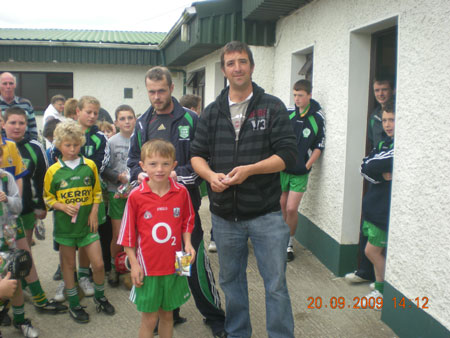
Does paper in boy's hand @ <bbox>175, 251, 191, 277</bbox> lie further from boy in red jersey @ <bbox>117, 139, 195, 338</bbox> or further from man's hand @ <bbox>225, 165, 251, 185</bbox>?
man's hand @ <bbox>225, 165, 251, 185</bbox>

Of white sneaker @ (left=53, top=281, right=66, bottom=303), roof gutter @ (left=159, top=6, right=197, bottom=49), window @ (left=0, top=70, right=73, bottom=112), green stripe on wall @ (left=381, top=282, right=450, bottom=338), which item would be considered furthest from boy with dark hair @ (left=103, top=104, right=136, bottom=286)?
window @ (left=0, top=70, right=73, bottom=112)

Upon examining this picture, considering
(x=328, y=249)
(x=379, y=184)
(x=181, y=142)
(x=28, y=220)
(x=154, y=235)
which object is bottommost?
(x=328, y=249)

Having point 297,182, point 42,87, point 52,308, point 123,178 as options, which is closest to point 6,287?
point 52,308

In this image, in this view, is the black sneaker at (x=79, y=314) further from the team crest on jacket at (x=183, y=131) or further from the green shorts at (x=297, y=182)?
the green shorts at (x=297, y=182)

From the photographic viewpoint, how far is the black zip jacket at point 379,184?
345 centimetres

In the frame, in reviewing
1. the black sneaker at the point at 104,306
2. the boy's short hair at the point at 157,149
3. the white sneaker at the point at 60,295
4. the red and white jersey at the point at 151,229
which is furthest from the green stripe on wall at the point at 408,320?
the white sneaker at the point at 60,295

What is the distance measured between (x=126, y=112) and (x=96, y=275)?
164cm

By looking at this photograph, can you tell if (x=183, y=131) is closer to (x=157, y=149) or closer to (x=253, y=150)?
(x=157, y=149)

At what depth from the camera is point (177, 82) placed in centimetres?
1307

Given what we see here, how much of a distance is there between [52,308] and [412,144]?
3.18 meters

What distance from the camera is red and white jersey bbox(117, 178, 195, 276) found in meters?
2.63

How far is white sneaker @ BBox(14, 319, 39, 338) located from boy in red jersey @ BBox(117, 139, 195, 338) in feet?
3.41

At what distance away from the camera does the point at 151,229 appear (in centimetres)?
264

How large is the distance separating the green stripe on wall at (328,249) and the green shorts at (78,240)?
2.41m
